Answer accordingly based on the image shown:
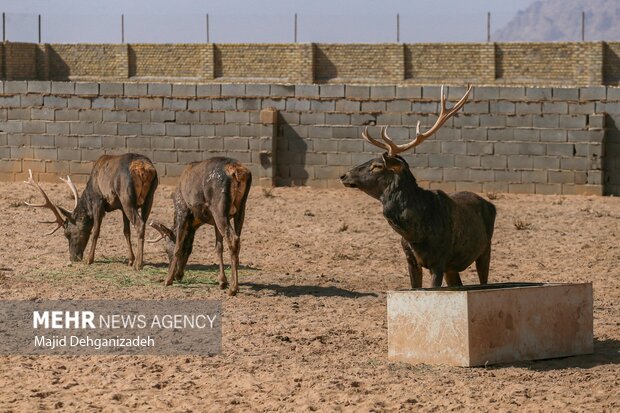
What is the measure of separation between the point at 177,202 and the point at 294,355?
411cm

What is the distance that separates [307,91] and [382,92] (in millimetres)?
1414

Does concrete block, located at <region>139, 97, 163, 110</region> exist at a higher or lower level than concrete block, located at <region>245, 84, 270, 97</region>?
lower

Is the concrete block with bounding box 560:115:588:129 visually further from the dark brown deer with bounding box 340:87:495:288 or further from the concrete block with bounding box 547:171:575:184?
the dark brown deer with bounding box 340:87:495:288

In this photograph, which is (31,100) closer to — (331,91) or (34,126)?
(34,126)

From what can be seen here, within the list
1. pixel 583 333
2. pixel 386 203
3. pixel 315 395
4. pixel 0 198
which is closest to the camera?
pixel 315 395

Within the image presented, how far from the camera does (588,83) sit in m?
42.5

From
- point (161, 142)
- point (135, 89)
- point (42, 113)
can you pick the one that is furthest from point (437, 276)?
point (42, 113)

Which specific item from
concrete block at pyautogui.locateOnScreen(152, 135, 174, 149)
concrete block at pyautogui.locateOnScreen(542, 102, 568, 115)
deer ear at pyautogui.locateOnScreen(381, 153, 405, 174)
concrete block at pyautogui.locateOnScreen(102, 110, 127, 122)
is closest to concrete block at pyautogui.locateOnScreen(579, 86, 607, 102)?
concrete block at pyautogui.locateOnScreen(542, 102, 568, 115)

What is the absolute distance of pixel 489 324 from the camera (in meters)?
11.9

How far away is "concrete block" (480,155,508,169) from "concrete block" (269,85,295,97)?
3.74 metres

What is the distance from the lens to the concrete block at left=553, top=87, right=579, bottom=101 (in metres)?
23.1

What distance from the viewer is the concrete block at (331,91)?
79.6 feet

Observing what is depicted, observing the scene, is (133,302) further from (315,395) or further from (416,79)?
(416,79)

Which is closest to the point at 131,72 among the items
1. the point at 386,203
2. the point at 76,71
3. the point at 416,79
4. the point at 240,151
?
the point at 76,71
